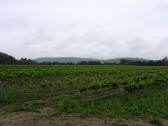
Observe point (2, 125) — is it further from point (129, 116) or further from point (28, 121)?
point (129, 116)

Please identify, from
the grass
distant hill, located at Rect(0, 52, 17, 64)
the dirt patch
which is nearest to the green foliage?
the dirt patch

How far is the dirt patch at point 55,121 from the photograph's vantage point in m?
9.29

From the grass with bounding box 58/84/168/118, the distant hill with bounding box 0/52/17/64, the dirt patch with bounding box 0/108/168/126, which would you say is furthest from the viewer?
the distant hill with bounding box 0/52/17/64

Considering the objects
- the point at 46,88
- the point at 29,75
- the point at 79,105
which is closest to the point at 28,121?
the point at 79,105

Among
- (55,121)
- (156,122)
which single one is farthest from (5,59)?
(156,122)

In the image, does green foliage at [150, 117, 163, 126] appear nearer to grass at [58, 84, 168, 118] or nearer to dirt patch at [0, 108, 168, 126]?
dirt patch at [0, 108, 168, 126]

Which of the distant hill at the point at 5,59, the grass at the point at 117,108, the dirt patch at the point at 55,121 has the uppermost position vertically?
the distant hill at the point at 5,59

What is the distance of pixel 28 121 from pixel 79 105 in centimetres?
305

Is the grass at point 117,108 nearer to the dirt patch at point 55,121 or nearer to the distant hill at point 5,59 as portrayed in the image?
the dirt patch at point 55,121

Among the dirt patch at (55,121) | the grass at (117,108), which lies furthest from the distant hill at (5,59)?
the dirt patch at (55,121)

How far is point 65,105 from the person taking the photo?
11.9 metres

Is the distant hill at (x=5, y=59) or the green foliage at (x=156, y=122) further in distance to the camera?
the distant hill at (x=5, y=59)

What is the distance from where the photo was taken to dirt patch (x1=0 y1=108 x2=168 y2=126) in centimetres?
929

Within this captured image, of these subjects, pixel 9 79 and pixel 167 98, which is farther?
pixel 9 79
